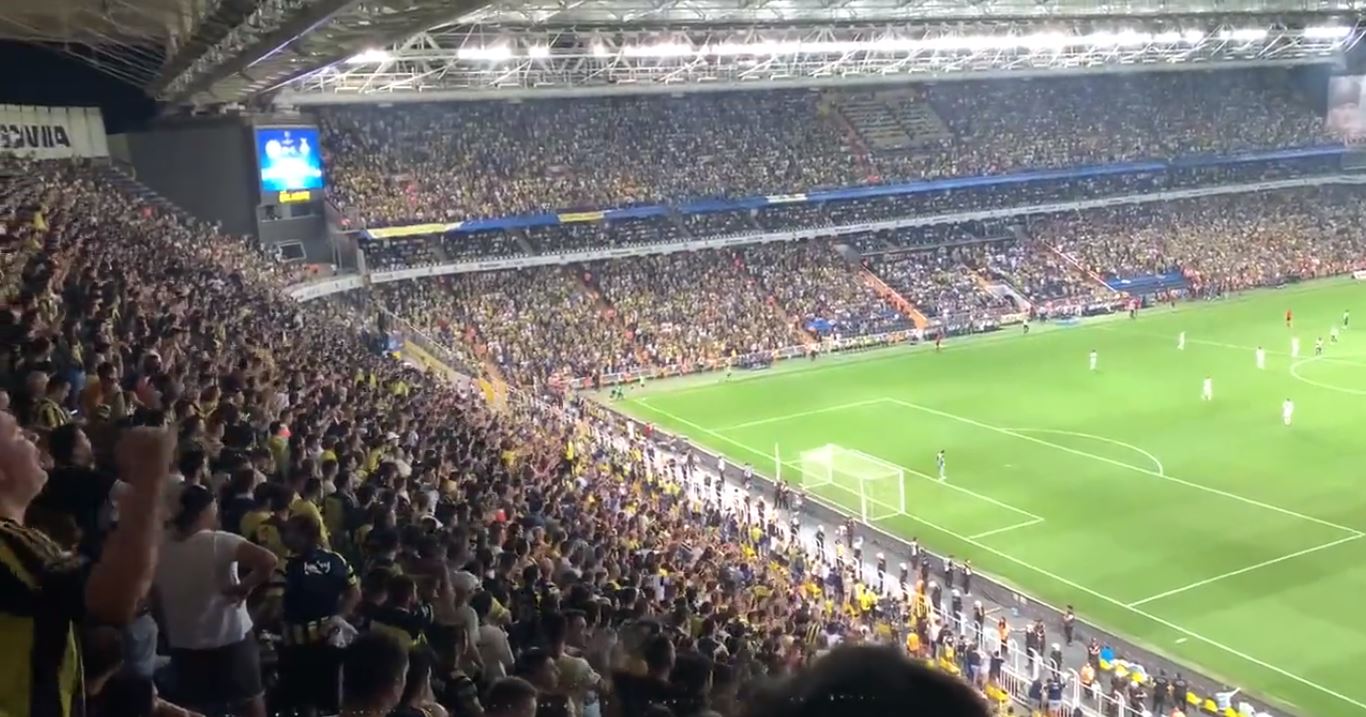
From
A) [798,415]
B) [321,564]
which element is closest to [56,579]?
[321,564]

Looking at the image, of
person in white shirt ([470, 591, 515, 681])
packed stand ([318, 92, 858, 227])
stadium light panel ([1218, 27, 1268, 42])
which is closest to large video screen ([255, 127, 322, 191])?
packed stand ([318, 92, 858, 227])

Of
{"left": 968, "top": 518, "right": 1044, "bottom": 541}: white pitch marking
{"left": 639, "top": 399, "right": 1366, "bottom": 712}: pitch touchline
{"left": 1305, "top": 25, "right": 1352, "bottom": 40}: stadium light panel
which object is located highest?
{"left": 1305, "top": 25, "right": 1352, "bottom": 40}: stadium light panel

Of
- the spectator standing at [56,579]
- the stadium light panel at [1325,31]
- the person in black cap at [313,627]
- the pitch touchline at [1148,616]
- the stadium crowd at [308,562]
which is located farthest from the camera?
the stadium light panel at [1325,31]

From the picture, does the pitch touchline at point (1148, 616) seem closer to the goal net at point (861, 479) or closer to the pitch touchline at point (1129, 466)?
the goal net at point (861, 479)

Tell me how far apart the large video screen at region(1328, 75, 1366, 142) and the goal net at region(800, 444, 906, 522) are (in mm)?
53843

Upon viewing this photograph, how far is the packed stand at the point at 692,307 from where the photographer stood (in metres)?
44.1

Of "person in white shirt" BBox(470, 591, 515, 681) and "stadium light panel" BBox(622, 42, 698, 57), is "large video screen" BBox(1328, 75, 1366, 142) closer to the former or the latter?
"stadium light panel" BBox(622, 42, 698, 57)

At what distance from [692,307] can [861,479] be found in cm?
2076

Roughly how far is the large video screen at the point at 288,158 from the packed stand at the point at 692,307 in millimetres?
12398

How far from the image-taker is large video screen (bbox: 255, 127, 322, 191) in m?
37.8

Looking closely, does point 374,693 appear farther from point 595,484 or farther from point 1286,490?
point 1286,490

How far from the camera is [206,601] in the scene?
4.89 metres

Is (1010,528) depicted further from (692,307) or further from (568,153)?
(568,153)

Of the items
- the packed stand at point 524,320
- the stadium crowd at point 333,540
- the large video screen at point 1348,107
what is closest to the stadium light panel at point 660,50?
the packed stand at point 524,320
